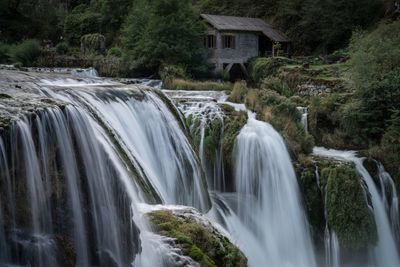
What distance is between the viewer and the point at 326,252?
1594cm

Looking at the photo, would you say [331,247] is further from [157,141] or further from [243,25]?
[243,25]

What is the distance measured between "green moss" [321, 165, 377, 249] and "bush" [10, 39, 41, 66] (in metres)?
22.0

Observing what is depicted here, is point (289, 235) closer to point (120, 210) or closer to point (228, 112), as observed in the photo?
point (228, 112)

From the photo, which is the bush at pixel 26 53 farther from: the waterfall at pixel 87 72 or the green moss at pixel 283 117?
the green moss at pixel 283 117

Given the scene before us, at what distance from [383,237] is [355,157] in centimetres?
310

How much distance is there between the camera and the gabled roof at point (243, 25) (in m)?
35.0

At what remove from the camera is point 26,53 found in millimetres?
32219

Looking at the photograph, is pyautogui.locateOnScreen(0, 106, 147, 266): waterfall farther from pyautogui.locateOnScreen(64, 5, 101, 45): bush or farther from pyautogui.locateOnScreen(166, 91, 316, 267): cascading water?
pyautogui.locateOnScreen(64, 5, 101, 45): bush

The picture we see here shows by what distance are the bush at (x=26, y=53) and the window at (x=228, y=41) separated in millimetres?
12379

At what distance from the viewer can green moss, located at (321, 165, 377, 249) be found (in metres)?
15.8

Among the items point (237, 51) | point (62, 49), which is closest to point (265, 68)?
Result: point (237, 51)

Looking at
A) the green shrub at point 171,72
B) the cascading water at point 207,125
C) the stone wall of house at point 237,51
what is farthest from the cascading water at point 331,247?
the stone wall of house at point 237,51

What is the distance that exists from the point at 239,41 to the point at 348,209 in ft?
73.1

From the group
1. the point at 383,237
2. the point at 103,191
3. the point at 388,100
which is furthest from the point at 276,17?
the point at 103,191
